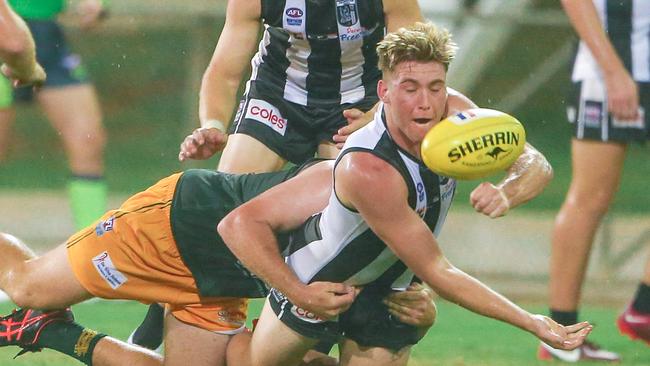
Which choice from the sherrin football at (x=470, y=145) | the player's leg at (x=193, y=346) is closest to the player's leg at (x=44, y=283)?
the player's leg at (x=193, y=346)

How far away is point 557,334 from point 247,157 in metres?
1.85

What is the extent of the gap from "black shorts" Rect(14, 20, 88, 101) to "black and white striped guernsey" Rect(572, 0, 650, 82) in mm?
2792

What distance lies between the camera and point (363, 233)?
4.91m

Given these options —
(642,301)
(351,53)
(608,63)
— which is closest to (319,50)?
(351,53)

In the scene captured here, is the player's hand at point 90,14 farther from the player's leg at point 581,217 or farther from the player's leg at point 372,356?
the player's leg at point 372,356

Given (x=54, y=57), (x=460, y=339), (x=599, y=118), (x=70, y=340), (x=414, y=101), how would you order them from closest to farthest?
(x=414, y=101), (x=70, y=340), (x=599, y=118), (x=460, y=339), (x=54, y=57)

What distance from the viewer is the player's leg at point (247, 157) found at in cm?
592

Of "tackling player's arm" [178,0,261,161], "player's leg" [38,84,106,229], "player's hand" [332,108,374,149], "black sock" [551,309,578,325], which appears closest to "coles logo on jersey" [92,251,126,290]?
"tackling player's arm" [178,0,261,161]

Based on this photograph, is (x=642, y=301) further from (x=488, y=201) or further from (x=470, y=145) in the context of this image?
(x=470, y=145)

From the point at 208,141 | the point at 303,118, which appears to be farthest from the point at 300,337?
the point at 303,118

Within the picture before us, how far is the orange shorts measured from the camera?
5234mm

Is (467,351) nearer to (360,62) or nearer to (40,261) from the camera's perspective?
(360,62)

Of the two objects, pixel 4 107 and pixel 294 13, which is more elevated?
pixel 294 13

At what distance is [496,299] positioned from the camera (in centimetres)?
463
